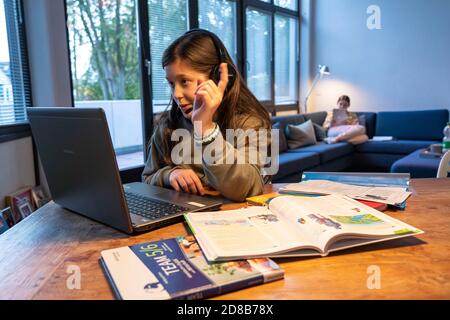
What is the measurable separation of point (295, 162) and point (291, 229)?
3078 mm

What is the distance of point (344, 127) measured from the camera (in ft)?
16.3

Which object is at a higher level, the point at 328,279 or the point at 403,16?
the point at 403,16

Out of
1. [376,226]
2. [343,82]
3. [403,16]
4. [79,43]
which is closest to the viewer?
[376,226]

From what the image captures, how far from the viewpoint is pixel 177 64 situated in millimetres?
1203

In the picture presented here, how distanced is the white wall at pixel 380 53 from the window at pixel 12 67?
4466 mm

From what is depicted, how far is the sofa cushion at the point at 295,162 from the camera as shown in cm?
363

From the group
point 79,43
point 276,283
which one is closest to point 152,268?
point 276,283

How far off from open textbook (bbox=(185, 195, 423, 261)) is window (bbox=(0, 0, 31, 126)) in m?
2.06

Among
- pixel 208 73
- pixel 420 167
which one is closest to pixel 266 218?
pixel 208 73

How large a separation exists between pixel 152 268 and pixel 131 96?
3.23m

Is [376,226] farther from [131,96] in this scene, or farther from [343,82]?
[343,82]

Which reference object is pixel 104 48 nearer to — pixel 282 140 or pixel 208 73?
pixel 282 140

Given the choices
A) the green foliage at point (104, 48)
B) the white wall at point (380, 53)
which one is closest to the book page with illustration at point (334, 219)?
the green foliage at point (104, 48)
